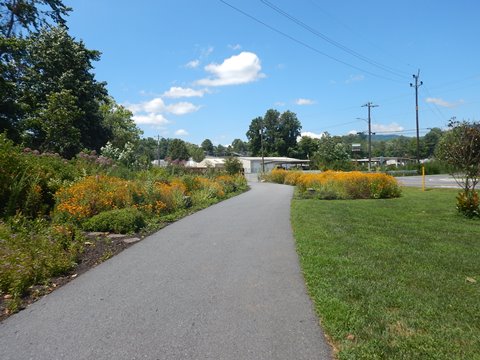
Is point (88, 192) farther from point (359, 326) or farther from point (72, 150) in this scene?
point (72, 150)

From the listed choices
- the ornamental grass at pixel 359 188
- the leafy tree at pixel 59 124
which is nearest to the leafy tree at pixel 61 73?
the leafy tree at pixel 59 124

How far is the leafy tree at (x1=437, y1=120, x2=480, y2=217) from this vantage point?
470 inches

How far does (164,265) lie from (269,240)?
2.93 meters

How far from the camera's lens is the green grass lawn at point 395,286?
143 inches

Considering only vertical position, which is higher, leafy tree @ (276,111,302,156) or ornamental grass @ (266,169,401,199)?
leafy tree @ (276,111,302,156)

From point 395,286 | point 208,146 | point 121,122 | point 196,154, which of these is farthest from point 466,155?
point 208,146

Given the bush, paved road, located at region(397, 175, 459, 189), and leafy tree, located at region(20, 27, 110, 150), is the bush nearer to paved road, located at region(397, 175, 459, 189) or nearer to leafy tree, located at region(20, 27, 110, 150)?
paved road, located at region(397, 175, 459, 189)

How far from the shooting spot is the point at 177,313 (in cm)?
451

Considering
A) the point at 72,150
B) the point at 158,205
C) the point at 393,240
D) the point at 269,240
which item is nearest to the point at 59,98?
the point at 72,150

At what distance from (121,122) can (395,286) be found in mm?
63300

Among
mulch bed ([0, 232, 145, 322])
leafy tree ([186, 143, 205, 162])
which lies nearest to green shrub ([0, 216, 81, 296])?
mulch bed ([0, 232, 145, 322])

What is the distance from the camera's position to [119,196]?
10930 millimetres

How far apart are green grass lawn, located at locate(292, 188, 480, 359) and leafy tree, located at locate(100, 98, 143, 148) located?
53.0 m

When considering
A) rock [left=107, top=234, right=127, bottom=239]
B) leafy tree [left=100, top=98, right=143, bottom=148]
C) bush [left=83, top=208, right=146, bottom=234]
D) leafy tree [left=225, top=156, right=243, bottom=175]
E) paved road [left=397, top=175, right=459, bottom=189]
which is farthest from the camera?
leafy tree [left=100, top=98, right=143, bottom=148]
